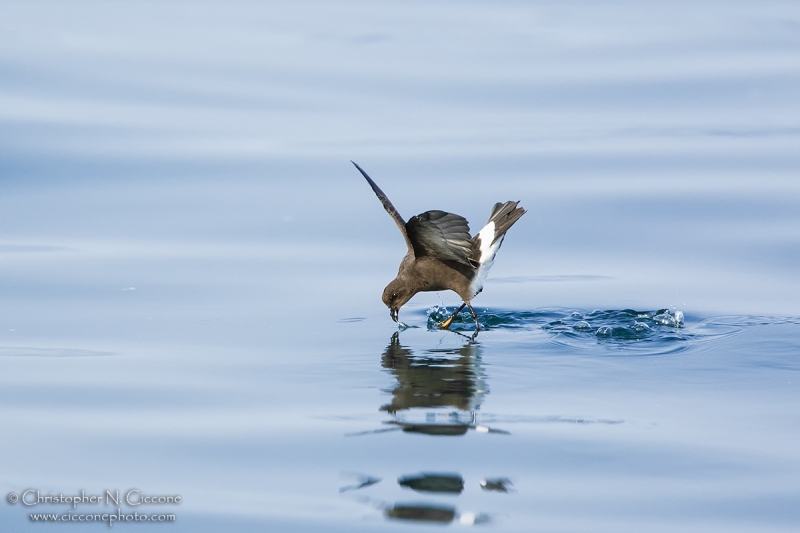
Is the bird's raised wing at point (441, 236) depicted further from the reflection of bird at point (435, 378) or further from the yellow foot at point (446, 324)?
the reflection of bird at point (435, 378)

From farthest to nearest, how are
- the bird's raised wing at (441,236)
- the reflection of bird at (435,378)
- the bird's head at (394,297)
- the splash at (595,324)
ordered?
the bird's head at (394,297) → the bird's raised wing at (441,236) → the splash at (595,324) → the reflection of bird at (435,378)

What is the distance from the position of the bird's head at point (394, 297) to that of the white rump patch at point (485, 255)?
0.58 meters

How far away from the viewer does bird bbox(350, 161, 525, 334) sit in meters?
7.58

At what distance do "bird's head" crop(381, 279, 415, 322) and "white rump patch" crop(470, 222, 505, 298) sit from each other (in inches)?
22.8

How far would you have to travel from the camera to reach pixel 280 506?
404 cm

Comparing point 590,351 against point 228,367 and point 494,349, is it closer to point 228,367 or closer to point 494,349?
Answer: point 494,349

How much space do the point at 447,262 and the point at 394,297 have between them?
0.61 metres

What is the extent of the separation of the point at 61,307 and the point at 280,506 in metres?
3.90

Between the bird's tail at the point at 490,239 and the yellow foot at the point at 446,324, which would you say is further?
the bird's tail at the point at 490,239

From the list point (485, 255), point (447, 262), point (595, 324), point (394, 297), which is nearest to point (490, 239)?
point (485, 255)

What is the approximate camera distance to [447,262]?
801 cm

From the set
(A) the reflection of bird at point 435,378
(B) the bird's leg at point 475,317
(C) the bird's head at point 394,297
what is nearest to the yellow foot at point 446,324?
(B) the bird's leg at point 475,317

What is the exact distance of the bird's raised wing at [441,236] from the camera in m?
6.77

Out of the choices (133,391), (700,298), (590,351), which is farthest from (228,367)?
(700,298)
